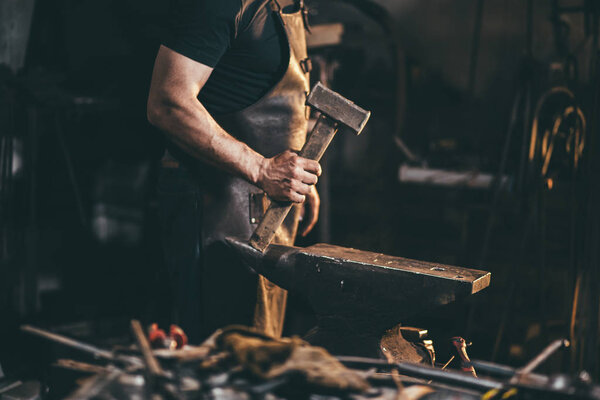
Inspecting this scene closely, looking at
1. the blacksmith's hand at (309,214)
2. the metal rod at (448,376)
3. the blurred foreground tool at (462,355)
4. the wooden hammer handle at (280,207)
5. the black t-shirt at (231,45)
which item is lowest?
the blurred foreground tool at (462,355)

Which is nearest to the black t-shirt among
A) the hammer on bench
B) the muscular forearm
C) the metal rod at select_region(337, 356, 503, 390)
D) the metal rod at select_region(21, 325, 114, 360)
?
the muscular forearm

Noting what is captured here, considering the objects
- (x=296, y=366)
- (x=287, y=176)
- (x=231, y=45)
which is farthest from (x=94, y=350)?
(x=231, y=45)

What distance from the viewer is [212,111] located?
2.14m

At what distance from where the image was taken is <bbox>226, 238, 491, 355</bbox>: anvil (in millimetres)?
1724

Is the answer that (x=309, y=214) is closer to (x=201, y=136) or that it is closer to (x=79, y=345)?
(x=201, y=136)

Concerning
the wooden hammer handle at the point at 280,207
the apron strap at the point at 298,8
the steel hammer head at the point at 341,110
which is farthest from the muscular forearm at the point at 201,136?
the apron strap at the point at 298,8

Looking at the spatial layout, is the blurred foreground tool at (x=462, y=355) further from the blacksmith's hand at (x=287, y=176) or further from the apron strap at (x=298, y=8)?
the apron strap at (x=298, y=8)

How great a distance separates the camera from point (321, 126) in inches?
78.2

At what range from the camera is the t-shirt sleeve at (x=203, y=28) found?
6.22 ft

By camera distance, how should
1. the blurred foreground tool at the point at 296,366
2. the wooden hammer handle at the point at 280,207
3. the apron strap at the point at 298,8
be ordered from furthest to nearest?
the apron strap at the point at 298,8 < the wooden hammer handle at the point at 280,207 < the blurred foreground tool at the point at 296,366

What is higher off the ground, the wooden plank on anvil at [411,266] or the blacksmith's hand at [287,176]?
the blacksmith's hand at [287,176]

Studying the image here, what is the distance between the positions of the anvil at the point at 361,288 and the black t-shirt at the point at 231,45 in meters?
0.56

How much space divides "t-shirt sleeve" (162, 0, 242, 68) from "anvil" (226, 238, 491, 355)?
0.64 meters

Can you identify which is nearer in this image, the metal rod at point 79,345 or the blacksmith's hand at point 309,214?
the metal rod at point 79,345
